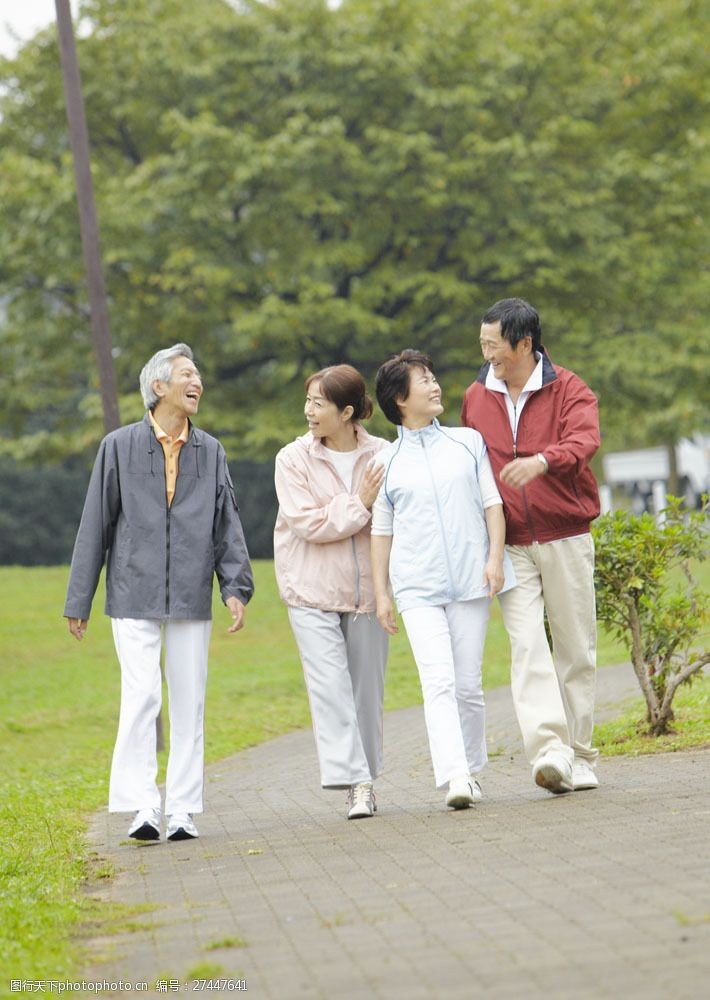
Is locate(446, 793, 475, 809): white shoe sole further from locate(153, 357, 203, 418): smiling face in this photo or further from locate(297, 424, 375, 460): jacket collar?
locate(153, 357, 203, 418): smiling face

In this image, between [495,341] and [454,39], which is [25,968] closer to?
[495,341]

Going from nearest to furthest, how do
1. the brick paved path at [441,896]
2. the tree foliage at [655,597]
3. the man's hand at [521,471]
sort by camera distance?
the brick paved path at [441,896], the man's hand at [521,471], the tree foliage at [655,597]

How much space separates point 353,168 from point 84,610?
1974 centimetres

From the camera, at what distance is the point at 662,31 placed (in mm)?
29422

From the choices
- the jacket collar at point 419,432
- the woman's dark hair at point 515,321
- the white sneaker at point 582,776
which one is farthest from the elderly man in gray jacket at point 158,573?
the white sneaker at point 582,776

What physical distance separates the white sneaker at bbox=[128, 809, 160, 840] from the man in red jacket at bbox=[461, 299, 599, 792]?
1640 millimetres

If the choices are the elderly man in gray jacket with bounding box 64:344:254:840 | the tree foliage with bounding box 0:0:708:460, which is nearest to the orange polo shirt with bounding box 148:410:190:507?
the elderly man in gray jacket with bounding box 64:344:254:840

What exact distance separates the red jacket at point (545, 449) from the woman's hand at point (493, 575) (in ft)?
0.72

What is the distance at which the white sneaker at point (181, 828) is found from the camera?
283 inches

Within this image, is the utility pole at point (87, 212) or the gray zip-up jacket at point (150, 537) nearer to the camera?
→ the gray zip-up jacket at point (150, 537)

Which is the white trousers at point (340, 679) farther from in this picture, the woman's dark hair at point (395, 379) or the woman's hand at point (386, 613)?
the woman's dark hair at point (395, 379)

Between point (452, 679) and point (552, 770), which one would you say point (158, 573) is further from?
point (552, 770)

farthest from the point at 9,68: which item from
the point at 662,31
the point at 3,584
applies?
the point at 662,31

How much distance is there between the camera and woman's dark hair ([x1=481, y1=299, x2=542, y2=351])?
715 centimetres
